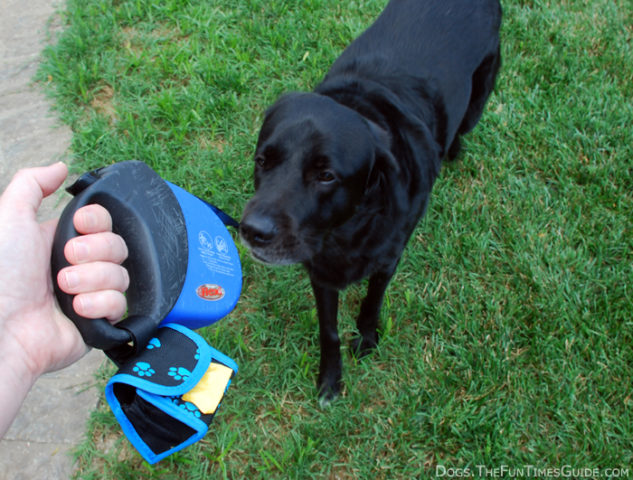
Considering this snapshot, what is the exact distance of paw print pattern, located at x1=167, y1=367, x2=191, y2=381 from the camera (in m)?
1.34

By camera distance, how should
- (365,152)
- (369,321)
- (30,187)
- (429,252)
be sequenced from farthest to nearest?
1. (429,252)
2. (369,321)
3. (365,152)
4. (30,187)

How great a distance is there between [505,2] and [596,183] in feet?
5.63

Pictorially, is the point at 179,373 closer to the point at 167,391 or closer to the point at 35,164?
the point at 167,391

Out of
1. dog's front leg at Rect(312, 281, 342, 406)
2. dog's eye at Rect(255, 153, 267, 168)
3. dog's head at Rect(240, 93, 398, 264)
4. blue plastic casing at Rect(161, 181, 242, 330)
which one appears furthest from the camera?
dog's front leg at Rect(312, 281, 342, 406)

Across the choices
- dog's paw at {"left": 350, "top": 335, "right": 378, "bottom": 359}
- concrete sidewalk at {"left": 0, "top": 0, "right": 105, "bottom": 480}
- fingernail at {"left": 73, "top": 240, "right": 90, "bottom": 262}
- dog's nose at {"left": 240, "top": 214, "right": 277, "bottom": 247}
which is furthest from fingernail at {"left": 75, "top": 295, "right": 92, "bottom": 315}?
dog's paw at {"left": 350, "top": 335, "right": 378, "bottom": 359}

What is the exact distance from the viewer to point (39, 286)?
56.8 inches

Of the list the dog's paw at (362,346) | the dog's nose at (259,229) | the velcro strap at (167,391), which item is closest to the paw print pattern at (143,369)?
the velcro strap at (167,391)

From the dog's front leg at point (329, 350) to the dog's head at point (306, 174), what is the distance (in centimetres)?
35

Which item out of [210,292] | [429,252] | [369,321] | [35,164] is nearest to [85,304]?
[210,292]

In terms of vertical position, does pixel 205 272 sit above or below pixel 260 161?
below

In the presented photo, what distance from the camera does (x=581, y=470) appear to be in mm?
2027

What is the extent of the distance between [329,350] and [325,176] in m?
0.85

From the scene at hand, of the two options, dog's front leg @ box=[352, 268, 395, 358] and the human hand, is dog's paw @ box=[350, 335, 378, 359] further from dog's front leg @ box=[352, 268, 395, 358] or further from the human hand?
the human hand

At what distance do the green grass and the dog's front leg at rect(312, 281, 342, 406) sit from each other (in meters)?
0.07
